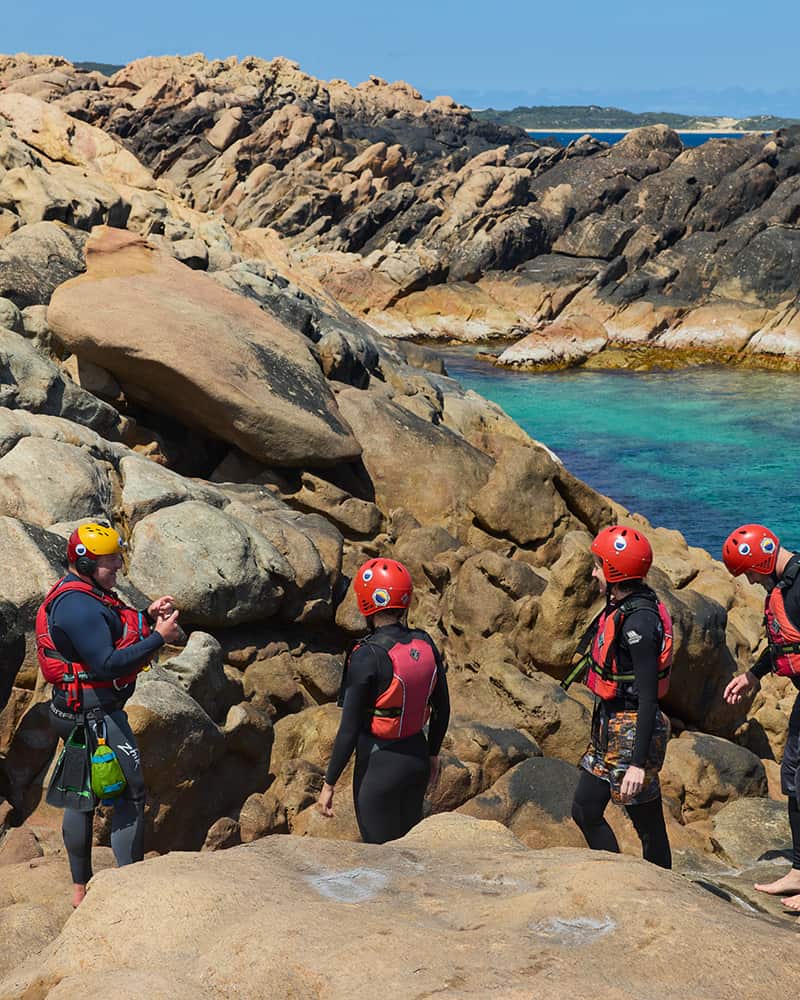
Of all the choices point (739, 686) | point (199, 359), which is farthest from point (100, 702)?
point (199, 359)

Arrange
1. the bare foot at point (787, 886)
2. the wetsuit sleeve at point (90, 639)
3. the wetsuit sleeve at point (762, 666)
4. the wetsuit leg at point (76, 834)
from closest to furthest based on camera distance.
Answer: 1. the wetsuit sleeve at point (90, 639)
2. the wetsuit leg at point (76, 834)
3. the bare foot at point (787, 886)
4. the wetsuit sleeve at point (762, 666)

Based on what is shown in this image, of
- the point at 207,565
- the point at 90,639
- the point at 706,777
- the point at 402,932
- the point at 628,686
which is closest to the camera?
the point at 402,932

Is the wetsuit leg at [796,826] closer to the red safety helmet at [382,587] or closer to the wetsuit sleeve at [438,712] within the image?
the wetsuit sleeve at [438,712]

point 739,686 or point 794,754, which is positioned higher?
point 739,686

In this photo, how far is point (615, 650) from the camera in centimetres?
718

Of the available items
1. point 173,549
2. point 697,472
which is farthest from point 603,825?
point 697,472

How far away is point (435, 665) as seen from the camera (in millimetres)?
7480

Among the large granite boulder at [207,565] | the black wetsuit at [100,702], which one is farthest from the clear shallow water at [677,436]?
the black wetsuit at [100,702]

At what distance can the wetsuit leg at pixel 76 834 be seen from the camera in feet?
22.7

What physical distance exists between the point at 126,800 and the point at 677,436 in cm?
3983

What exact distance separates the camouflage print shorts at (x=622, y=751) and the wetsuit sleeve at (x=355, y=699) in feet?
5.78

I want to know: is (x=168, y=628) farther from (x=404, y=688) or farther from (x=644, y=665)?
(x=644, y=665)

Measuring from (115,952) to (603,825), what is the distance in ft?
13.5

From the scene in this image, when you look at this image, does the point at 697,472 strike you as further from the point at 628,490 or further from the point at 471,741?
the point at 471,741
